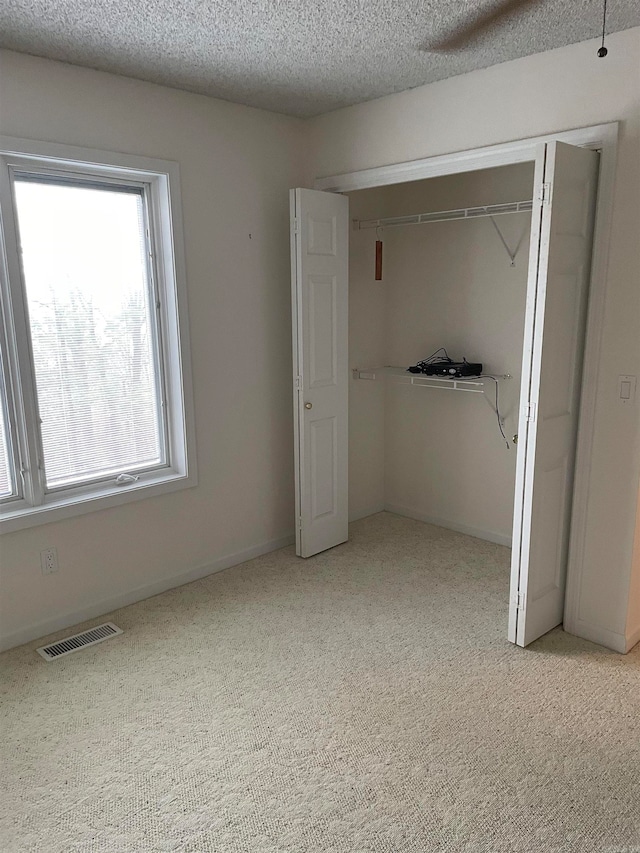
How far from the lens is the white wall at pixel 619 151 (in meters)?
2.54

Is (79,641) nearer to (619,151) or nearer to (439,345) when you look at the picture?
(439,345)

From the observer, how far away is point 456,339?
13.6 ft

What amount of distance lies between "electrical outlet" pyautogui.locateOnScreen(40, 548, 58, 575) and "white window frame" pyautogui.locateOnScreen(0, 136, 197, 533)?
0.52 feet

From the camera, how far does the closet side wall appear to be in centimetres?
385

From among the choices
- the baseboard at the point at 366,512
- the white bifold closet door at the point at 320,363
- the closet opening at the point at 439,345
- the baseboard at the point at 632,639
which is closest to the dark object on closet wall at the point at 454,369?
the closet opening at the point at 439,345

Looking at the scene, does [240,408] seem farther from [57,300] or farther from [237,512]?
[57,300]

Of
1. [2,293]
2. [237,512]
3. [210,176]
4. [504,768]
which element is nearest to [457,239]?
Result: [210,176]

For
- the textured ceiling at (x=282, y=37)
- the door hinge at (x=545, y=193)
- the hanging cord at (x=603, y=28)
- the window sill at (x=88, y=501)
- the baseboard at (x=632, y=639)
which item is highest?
the textured ceiling at (x=282, y=37)

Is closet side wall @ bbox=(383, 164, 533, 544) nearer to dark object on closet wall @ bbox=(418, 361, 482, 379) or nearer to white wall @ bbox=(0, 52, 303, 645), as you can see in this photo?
dark object on closet wall @ bbox=(418, 361, 482, 379)

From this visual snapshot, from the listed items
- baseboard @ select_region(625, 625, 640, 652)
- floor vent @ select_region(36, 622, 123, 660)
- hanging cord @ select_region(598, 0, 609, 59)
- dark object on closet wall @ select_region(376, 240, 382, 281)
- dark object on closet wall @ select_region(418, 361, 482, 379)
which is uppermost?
hanging cord @ select_region(598, 0, 609, 59)

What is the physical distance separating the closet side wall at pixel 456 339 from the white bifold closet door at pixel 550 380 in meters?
1.08

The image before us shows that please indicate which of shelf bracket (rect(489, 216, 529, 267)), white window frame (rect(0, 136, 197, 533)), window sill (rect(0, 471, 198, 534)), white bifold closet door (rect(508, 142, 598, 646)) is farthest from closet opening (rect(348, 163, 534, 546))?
window sill (rect(0, 471, 198, 534))

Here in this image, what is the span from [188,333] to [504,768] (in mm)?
2467

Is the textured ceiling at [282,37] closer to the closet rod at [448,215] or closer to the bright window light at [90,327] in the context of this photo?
the bright window light at [90,327]
